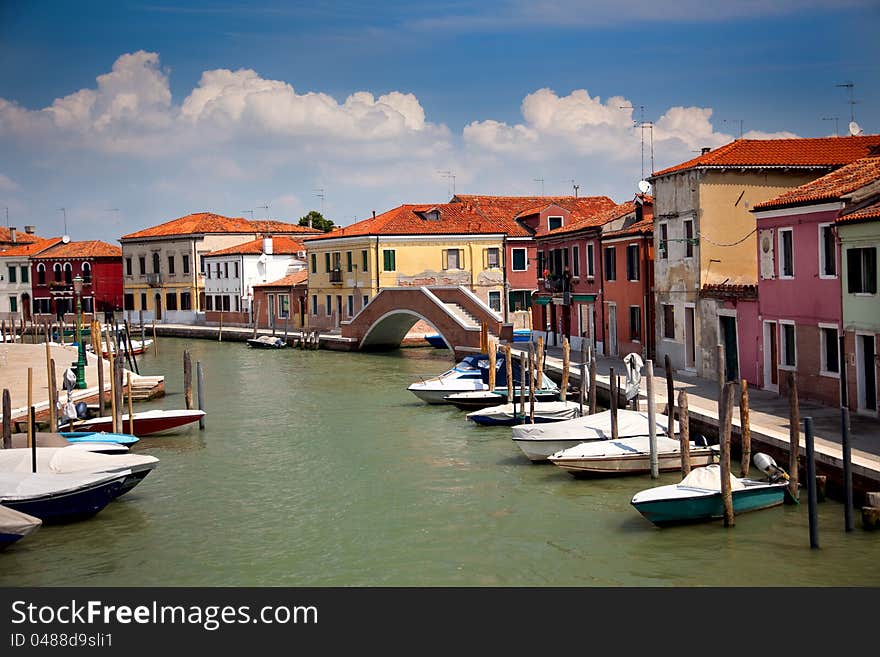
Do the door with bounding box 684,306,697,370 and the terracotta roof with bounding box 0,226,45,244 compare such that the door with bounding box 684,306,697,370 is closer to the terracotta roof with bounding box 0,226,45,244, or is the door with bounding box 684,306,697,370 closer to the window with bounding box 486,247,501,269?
the window with bounding box 486,247,501,269

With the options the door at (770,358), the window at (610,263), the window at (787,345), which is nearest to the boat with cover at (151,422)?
the door at (770,358)

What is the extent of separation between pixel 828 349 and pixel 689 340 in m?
5.50

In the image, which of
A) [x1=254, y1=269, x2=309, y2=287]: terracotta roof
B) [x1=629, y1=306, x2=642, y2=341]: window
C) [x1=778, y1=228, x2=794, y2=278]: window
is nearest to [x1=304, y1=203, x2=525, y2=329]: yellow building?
[x1=254, y1=269, x2=309, y2=287]: terracotta roof

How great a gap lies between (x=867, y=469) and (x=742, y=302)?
357 inches

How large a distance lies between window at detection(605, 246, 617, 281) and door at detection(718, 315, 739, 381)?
6.51 m

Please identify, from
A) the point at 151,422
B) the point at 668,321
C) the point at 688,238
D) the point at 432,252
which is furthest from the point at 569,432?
the point at 432,252

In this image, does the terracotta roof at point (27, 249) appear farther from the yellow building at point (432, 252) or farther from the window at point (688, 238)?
the window at point (688, 238)

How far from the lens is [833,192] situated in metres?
17.6

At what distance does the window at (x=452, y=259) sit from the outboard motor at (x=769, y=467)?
29.0 meters

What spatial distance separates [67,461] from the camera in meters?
14.8

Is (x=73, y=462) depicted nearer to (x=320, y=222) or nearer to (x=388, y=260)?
(x=388, y=260)

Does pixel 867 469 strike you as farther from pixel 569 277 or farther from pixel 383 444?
pixel 569 277
